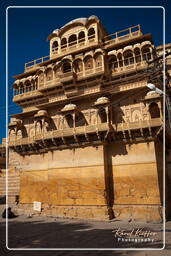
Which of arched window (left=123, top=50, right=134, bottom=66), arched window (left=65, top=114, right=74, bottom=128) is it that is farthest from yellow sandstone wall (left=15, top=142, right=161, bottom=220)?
arched window (left=123, top=50, right=134, bottom=66)

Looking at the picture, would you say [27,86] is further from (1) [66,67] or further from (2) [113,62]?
(2) [113,62]

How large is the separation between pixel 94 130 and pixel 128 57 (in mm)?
8938

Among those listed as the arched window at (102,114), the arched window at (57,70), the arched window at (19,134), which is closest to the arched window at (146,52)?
the arched window at (102,114)

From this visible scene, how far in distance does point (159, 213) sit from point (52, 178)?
10.2 metres

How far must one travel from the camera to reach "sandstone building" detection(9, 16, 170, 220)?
1844 centimetres

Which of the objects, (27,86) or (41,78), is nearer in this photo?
(41,78)

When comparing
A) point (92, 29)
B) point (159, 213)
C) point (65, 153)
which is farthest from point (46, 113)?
point (159, 213)

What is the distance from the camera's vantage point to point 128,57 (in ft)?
73.8

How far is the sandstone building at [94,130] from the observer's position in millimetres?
18438

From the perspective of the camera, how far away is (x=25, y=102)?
27.3 meters

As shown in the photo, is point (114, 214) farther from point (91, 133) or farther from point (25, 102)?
point (25, 102)

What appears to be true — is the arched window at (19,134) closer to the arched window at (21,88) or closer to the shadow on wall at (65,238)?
the arched window at (21,88)

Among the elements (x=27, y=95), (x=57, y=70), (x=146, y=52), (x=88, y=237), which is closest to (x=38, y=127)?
(x=27, y=95)

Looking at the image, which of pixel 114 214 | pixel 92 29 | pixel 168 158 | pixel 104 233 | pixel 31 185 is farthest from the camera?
pixel 92 29
